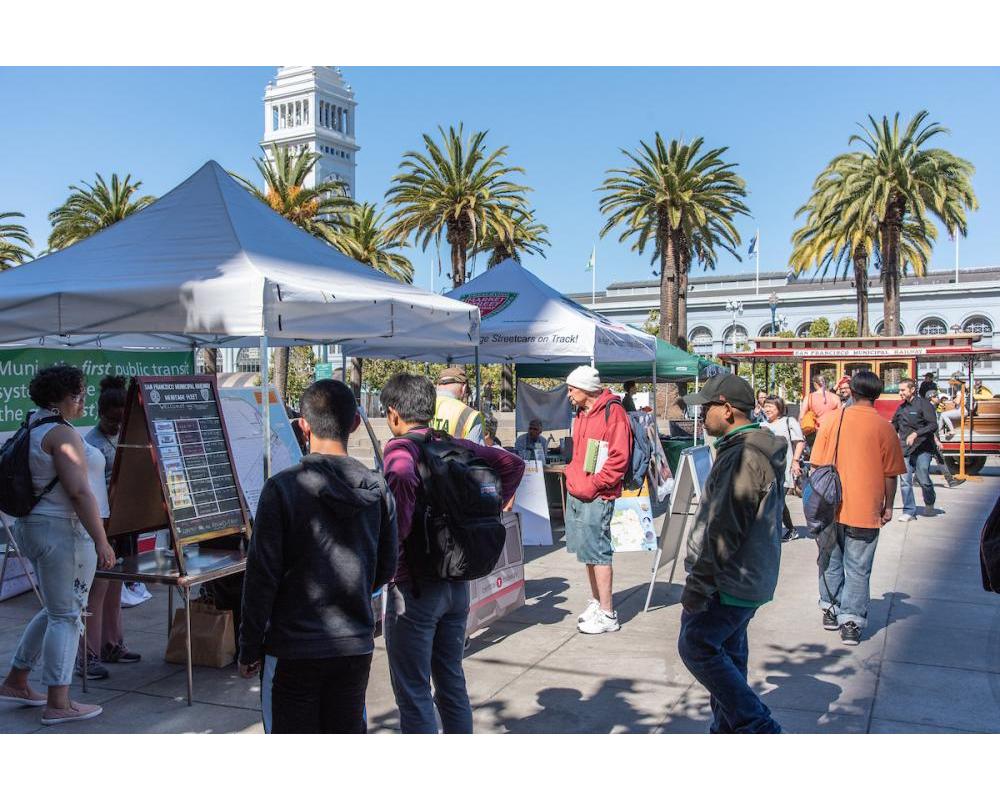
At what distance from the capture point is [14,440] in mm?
4559

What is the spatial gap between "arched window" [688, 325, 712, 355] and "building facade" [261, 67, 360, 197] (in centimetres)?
8361

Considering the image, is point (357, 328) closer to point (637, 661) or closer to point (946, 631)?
point (637, 661)

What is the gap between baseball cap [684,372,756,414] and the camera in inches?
155

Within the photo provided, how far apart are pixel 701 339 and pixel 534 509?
65.5 m

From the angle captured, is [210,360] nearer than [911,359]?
No

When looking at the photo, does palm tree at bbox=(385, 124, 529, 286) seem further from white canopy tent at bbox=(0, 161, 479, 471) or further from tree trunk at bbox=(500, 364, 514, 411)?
white canopy tent at bbox=(0, 161, 479, 471)

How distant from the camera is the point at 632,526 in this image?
7.11 metres

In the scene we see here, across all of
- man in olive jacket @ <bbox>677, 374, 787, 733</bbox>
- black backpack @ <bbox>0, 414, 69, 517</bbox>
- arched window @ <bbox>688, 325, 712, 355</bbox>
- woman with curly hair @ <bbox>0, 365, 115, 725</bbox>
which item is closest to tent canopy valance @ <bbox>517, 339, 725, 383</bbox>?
woman with curly hair @ <bbox>0, 365, 115, 725</bbox>

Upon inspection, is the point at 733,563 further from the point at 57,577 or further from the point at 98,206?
the point at 98,206

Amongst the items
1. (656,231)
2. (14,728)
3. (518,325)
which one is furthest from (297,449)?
(656,231)

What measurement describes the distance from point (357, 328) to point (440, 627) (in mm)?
3301

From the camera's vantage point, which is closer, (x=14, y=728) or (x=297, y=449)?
(x=14, y=728)

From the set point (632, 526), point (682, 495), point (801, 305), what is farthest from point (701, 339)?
point (682, 495)

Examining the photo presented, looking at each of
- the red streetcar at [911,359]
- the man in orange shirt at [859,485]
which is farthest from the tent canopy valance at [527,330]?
the red streetcar at [911,359]
